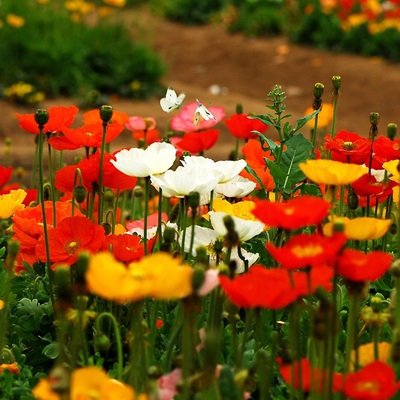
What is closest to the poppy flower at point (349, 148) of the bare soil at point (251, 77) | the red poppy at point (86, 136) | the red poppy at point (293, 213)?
the red poppy at point (86, 136)

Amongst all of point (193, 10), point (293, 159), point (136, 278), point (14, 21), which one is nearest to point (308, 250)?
point (136, 278)

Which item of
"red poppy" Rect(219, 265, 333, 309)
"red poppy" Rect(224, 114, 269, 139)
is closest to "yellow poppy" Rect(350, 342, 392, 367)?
"red poppy" Rect(219, 265, 333, 309)

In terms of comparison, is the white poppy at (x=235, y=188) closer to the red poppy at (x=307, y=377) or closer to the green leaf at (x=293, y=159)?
the green leaf at (x=293, y=159)

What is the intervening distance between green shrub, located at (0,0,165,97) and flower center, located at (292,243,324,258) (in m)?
7.22

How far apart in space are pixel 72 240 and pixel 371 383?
80 centimetres

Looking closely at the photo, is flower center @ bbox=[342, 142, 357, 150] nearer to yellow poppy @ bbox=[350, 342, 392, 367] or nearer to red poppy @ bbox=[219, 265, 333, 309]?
yellow poppy @ bbox=[350, 342, 392, 367]

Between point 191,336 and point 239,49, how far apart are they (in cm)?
1036

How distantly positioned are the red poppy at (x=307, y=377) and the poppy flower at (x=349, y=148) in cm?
73

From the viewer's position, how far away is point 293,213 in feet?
4.67

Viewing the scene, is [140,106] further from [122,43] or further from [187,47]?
[187,47]

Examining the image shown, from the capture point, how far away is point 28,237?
2.17 m

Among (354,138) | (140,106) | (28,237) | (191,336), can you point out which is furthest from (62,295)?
(140,106)

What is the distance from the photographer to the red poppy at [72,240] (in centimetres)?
195

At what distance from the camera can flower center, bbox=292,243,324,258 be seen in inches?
54.6
